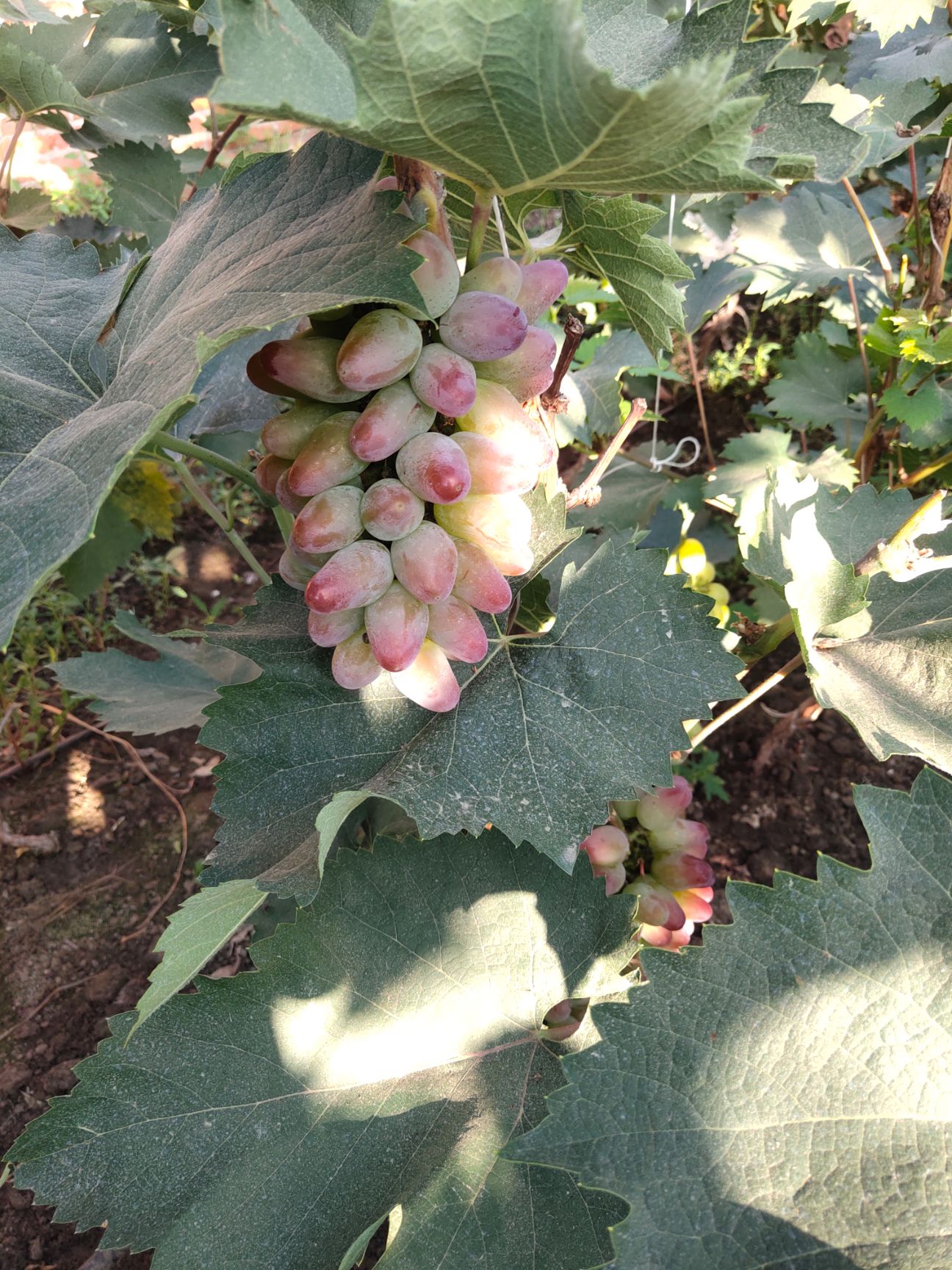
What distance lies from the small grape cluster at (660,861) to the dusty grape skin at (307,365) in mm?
649

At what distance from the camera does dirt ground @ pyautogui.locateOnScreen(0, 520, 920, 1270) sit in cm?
142

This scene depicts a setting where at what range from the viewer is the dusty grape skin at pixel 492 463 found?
0.60 meters

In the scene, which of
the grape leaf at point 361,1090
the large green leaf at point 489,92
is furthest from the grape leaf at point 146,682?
the large green leaf at point 489,92

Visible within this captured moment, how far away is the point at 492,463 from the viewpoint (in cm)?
60

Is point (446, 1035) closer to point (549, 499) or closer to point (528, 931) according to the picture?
point (528, 931)

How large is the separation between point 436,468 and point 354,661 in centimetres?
18

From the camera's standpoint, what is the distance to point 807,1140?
0.64 meters

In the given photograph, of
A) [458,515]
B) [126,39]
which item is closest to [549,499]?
[458,515]

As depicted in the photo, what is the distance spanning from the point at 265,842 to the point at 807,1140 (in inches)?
17.9

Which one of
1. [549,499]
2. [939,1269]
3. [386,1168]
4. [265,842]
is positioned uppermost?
[549,499]

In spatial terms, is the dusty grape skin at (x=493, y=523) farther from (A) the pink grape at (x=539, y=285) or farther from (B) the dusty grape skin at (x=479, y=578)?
(A) the pink grape at (x=539, y=285)

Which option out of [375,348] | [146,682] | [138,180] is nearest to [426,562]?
[375,348]

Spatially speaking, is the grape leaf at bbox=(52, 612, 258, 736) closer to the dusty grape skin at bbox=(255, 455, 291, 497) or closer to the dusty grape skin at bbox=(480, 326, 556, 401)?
the dusty grape skin at bbox=(255, 455, 291, 497)

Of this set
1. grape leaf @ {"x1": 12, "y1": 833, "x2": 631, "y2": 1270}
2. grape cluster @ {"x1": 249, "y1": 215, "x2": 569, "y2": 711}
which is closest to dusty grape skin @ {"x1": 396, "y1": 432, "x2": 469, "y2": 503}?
grape cluster @ {"x1": 249, "y1": 215, "x2": 569, "y2": 711}
